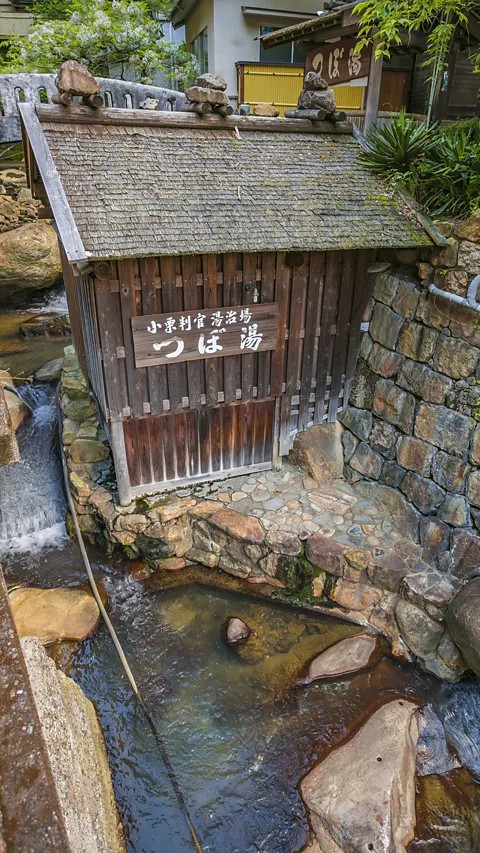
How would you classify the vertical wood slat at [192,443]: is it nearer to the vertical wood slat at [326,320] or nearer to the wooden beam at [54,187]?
the vertical wood slat at [326,320]

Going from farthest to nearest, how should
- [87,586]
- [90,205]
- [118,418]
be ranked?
[87,586] < [118,418] < [90,205]

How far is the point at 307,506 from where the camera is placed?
7.84 meters

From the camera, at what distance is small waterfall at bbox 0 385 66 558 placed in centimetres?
849

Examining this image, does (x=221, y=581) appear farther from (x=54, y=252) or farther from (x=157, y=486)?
(x=54, y=252)

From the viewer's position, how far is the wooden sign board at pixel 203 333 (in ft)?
21.9

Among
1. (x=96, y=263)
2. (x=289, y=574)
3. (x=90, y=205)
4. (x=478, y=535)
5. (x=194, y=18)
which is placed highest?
(x=194, y=18)

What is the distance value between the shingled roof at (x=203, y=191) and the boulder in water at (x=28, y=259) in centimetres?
977

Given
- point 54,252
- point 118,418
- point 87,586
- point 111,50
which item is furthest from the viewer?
point 111,50

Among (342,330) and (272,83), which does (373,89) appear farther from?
(272,83)

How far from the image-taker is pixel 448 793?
5375mm

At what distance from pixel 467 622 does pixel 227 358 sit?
14.4 ft

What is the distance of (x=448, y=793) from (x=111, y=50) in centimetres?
2079

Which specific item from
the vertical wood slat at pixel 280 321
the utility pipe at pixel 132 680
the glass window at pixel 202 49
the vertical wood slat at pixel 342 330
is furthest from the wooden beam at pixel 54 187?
the glass window at pixel 202 49

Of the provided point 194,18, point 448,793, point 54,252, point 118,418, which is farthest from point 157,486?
point 194,18
